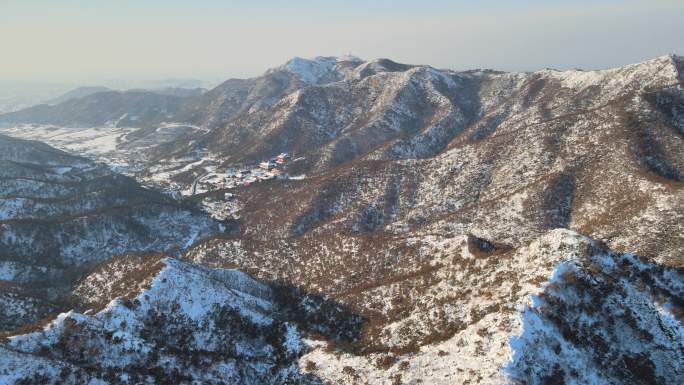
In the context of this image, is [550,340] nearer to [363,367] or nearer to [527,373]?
[527,373]

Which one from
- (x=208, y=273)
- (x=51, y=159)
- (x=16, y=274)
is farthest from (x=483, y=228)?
(x=51, y=159)

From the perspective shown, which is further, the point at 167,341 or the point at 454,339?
the point at 167,341

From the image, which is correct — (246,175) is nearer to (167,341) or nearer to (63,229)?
(63,229)

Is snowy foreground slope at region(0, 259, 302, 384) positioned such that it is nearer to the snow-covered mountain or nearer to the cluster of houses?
the snow-covered mountain

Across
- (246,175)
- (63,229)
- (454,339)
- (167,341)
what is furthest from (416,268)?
(246,175)

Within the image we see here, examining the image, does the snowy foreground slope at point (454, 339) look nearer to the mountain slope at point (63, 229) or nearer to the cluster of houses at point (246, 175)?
the mountain slope at point (63, 229)

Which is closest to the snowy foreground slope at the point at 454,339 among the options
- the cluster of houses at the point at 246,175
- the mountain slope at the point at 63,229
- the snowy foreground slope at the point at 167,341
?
the snowy foreground slope at the point at 167,341

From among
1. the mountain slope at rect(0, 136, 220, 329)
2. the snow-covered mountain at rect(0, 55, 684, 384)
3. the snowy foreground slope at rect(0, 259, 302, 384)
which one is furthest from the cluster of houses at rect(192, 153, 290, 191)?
the snowy foreground slope at rect(0, 259, 302, 384)

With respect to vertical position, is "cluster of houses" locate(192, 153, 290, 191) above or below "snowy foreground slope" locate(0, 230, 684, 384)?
below
